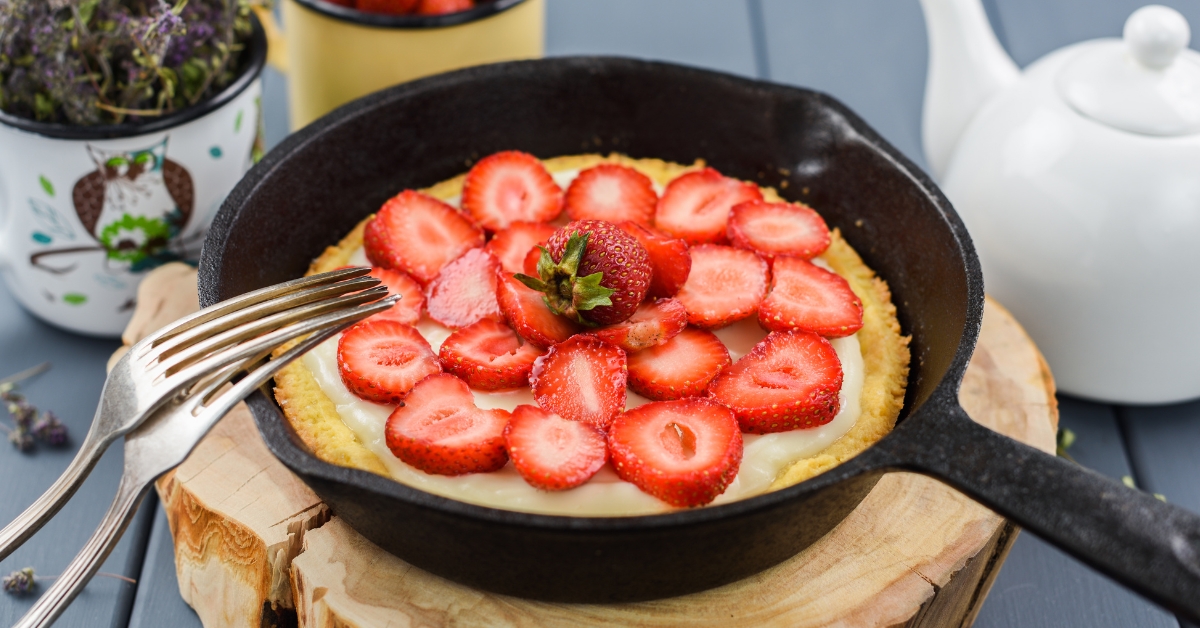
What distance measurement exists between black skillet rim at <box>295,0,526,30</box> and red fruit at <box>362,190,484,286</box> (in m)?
0.55

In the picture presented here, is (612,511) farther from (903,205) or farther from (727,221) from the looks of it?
(903,205)

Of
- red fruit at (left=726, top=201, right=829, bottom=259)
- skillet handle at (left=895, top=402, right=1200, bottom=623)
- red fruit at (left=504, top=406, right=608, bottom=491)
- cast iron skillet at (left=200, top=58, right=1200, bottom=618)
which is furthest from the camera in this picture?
red fruit at (left=726, top=201, right=829, bottom=259)

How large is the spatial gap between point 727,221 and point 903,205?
0.35 m

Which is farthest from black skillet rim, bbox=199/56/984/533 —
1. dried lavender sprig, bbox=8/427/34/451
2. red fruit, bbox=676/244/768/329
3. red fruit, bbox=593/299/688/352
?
dried lavender sprig, bbox=8/427/34/451

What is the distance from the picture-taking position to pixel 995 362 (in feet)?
6.91

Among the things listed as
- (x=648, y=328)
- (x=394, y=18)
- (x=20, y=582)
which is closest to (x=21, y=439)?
(x=20, y=582)

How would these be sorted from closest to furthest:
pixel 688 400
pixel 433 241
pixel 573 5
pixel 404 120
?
pixel 688 400
pixel 433 241
pixel 404 120
pixel 573 5

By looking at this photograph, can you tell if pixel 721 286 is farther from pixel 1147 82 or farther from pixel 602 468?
pixel 1147 82

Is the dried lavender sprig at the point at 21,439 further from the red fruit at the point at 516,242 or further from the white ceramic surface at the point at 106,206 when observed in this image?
the red fruit at the point at 516,242

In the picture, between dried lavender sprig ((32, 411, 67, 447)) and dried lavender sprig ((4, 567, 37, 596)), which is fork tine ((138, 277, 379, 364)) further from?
dried lavender sprig ((32, 411, 67, 447))

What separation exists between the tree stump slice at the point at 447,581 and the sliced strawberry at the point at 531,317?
0.44 metres

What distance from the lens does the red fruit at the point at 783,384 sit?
5.58 feet

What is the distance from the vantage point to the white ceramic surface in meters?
2.10

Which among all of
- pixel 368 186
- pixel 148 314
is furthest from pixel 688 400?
pixel 148 314
